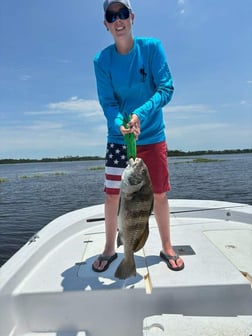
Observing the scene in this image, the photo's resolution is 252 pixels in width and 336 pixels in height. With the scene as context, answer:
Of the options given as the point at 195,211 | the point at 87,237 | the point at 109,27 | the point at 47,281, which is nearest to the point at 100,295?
the point at 47,281

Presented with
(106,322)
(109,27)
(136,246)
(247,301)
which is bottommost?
(106,322)

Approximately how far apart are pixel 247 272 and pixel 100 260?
1.52 meters

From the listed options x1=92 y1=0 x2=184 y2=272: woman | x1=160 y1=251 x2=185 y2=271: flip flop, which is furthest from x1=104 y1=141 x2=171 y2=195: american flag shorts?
x1=160 y1=251 x2=185 y2=271: flip flop

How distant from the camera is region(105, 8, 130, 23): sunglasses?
Result: 2.96m

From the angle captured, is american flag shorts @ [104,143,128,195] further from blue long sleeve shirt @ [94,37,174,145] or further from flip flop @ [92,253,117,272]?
flip flop @ [92,253,117,272]

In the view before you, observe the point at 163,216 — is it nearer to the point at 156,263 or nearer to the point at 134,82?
the point at 156,263

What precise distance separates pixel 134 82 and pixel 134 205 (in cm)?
147

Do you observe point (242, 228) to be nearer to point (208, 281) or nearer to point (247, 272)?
point (247, 272)

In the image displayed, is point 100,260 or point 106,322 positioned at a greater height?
point 100,260

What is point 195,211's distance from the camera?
564 cm

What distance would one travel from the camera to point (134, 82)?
3.23 metres

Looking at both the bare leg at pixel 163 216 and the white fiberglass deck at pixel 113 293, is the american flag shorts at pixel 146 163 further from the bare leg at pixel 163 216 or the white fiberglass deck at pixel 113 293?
the white fiberglass deck at pixel 113 293

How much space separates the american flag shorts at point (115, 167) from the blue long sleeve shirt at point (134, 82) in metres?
0.10

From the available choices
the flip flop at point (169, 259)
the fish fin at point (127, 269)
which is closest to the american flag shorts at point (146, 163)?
the flip flop at point (169, 259)
